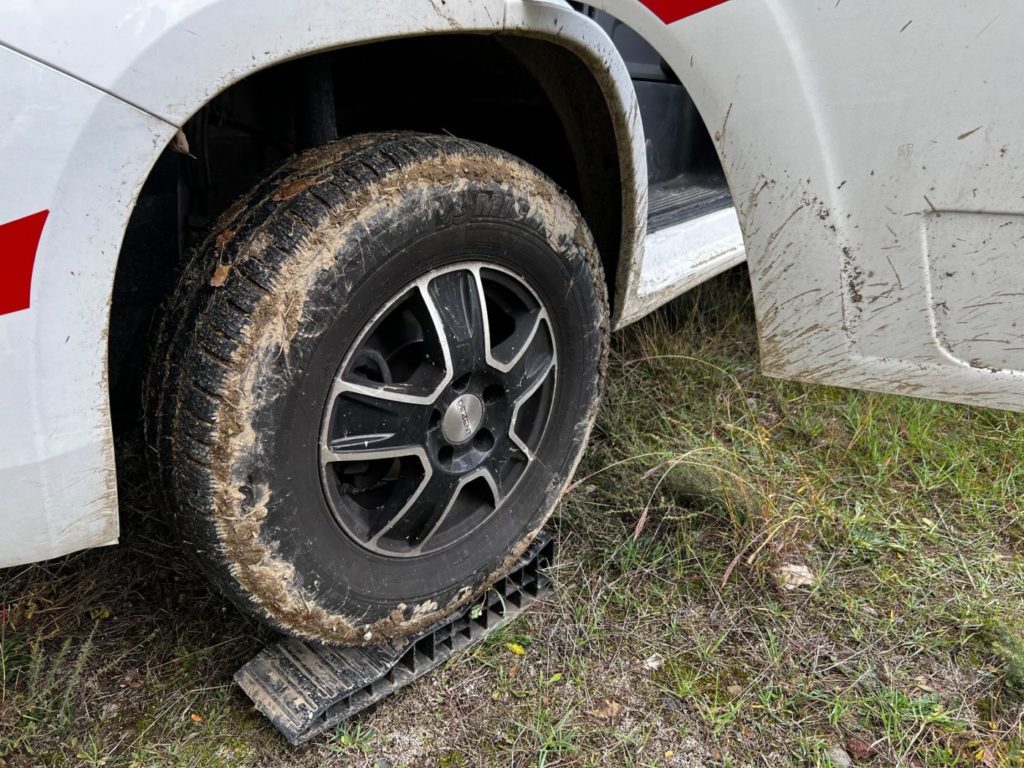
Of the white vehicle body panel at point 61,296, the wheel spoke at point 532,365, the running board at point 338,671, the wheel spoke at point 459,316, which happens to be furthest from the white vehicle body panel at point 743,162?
the running board at point 338,671

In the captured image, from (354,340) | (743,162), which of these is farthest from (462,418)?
(743,162)

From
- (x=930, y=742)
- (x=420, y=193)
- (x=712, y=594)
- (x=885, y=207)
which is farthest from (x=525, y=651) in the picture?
(x=885, y=207)

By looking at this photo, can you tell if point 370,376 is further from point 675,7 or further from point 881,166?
point 881,166

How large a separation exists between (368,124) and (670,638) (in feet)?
4.85

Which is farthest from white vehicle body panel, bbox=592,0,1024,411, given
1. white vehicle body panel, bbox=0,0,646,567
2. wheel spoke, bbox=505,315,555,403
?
white vehicle body panel, bbox=0,0,646,567

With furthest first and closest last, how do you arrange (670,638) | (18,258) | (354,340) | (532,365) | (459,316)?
1. (670,638)
2. (532,365)
3. (459,316)
4. (354,340)
5. (18,258)

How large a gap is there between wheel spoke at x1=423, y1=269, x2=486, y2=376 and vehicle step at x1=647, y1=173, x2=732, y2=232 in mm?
859

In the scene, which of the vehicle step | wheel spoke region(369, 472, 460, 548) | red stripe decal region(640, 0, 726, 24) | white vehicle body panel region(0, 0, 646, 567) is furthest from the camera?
the vehicle step

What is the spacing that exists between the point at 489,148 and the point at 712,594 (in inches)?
45.3

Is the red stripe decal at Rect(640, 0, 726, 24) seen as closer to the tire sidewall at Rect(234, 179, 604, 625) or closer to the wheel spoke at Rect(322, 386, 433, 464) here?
the tire sidewall at Rect(234, 179, 604, 625)

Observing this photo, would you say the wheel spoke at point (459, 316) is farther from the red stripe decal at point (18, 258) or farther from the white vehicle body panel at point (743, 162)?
the red stripe decal at point (18, 258)

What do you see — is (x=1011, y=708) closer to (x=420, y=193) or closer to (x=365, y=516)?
(x=365, y=516)

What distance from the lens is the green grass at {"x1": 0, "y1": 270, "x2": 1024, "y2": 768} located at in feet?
4.78

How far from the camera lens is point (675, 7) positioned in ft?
4.12
